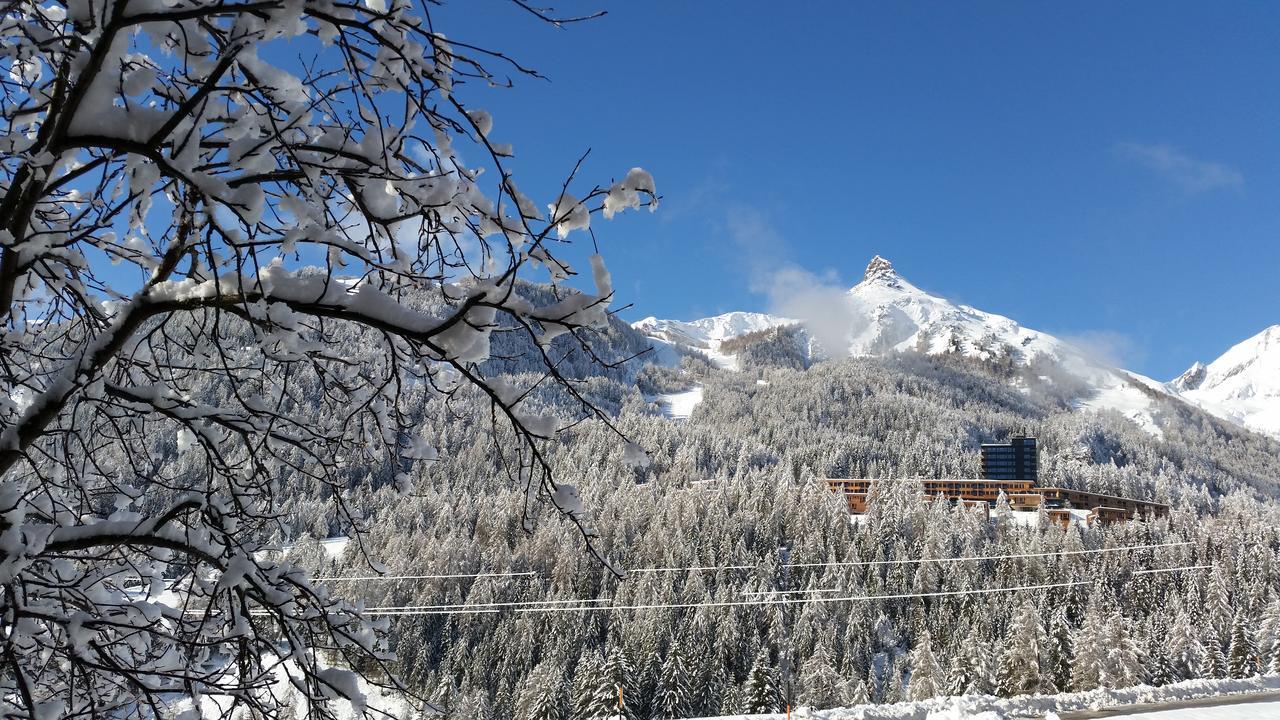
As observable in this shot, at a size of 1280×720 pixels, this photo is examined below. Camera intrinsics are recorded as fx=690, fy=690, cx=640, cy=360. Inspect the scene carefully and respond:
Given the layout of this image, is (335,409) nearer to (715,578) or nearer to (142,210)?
(142,210)

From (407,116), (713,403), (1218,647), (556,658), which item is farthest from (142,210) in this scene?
(713,403)

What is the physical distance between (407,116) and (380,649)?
1698mm

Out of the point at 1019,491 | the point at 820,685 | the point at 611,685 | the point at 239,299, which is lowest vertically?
the point at 820,685

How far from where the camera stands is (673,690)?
2975 centimetres

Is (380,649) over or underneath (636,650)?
over

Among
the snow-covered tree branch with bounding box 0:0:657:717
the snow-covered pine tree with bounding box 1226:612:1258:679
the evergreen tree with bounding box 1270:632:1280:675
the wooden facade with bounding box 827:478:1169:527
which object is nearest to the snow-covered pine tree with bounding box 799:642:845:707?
the snow-covered pine tree with bounding box 1226:612:1258:679

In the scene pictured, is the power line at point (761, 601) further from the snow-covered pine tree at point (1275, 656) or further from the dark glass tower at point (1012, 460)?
the dark glass tower at point (1012, 460)

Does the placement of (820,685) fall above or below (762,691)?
below

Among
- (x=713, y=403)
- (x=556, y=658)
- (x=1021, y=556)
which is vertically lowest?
(x=556, y=658)

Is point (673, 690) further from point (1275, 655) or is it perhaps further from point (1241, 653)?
point (1241, 653)

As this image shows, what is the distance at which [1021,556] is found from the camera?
38938 mm

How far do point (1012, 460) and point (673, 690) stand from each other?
44.7 metres

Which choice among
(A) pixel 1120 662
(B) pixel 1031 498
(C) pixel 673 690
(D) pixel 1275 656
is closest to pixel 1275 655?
(D) pixel 1275 656

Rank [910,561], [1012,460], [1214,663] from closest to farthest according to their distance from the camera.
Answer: [1214,663] < [910,561] < [1012,460]
